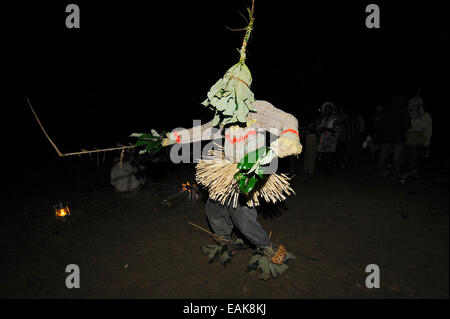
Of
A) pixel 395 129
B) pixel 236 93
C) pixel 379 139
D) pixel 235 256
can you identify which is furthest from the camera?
pixel 379 139

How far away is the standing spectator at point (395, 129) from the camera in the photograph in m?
5.03

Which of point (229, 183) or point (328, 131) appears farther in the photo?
point (328, 131)

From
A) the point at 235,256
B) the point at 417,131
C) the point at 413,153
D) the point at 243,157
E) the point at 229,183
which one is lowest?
the point at 235,256

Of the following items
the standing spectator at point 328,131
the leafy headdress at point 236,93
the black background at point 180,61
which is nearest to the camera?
the leafy headdress at point 236,93

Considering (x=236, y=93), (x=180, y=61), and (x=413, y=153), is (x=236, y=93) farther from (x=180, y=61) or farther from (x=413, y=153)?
(x=180, y=61)

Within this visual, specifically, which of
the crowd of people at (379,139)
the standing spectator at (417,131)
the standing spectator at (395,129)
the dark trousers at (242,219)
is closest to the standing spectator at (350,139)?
the crowd of people at (379,139)

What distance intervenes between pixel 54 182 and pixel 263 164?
6.70 metres

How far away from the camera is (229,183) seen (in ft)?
7.54

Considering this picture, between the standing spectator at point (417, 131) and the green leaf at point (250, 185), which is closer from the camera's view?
the green leaf at point (250, 185)

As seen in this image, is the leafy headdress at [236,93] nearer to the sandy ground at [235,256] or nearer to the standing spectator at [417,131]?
the sandy ground at [235,256]

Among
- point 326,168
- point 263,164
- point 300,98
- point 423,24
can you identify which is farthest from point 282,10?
point 263,164

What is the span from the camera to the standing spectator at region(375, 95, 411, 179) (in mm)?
5027

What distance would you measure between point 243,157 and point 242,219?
2.38 feet

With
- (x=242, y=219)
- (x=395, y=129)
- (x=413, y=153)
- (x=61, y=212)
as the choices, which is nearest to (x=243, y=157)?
(x=242, y=219)
